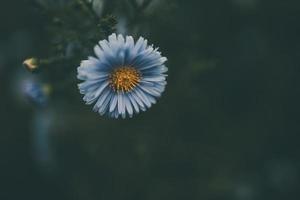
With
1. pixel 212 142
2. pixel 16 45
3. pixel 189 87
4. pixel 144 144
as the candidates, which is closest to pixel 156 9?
pixel 189 87

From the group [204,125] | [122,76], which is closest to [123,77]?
[122,76]

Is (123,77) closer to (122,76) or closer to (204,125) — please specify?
(122,76)

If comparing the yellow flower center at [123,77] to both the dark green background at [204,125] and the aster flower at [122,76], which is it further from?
the dark green background at [204,125]

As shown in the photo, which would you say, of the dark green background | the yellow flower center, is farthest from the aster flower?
the dark green background

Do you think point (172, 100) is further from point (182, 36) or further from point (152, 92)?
point (152, 92)

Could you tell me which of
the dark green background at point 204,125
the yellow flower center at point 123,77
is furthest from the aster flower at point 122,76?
the dark green background at point 204,125

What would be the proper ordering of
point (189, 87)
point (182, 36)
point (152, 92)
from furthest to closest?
point (182, 36) < point (189, 87) < point (152, 92)
